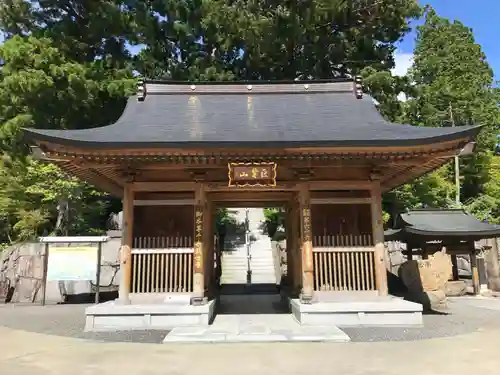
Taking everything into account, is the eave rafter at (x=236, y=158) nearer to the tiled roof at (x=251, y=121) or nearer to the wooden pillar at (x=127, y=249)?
the tiled roof at (x=251, y=121)

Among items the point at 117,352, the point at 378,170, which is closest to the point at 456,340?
the point at 378,170

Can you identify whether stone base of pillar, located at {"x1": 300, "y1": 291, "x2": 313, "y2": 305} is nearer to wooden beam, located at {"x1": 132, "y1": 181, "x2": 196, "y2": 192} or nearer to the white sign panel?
wooden beam, located at {"x1": 132, "y1": 181, "x2": 196, "y2": 192}

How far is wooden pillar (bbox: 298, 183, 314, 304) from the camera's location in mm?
9789

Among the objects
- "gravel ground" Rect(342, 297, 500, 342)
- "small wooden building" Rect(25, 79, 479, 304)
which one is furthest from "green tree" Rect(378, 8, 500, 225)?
"small wooden building" Rect(25, 79, 479, 304)

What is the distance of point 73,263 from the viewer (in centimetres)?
1382

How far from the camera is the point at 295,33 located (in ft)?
69.8

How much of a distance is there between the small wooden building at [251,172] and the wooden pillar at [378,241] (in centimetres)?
3

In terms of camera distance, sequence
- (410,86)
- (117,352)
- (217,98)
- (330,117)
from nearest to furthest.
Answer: (117,352) < (330,117) < (217,98) < (410,86)

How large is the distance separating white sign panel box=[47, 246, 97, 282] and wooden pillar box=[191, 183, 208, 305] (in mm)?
5555

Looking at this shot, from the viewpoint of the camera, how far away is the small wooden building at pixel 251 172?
9.00 m

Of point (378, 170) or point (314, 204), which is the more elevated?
point (378, 170)

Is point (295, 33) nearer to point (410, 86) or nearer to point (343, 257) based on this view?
point (410, 86)

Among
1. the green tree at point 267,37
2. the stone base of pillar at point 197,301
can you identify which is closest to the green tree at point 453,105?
the green tree at point 267,37

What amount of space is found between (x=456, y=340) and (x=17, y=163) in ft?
65.5
